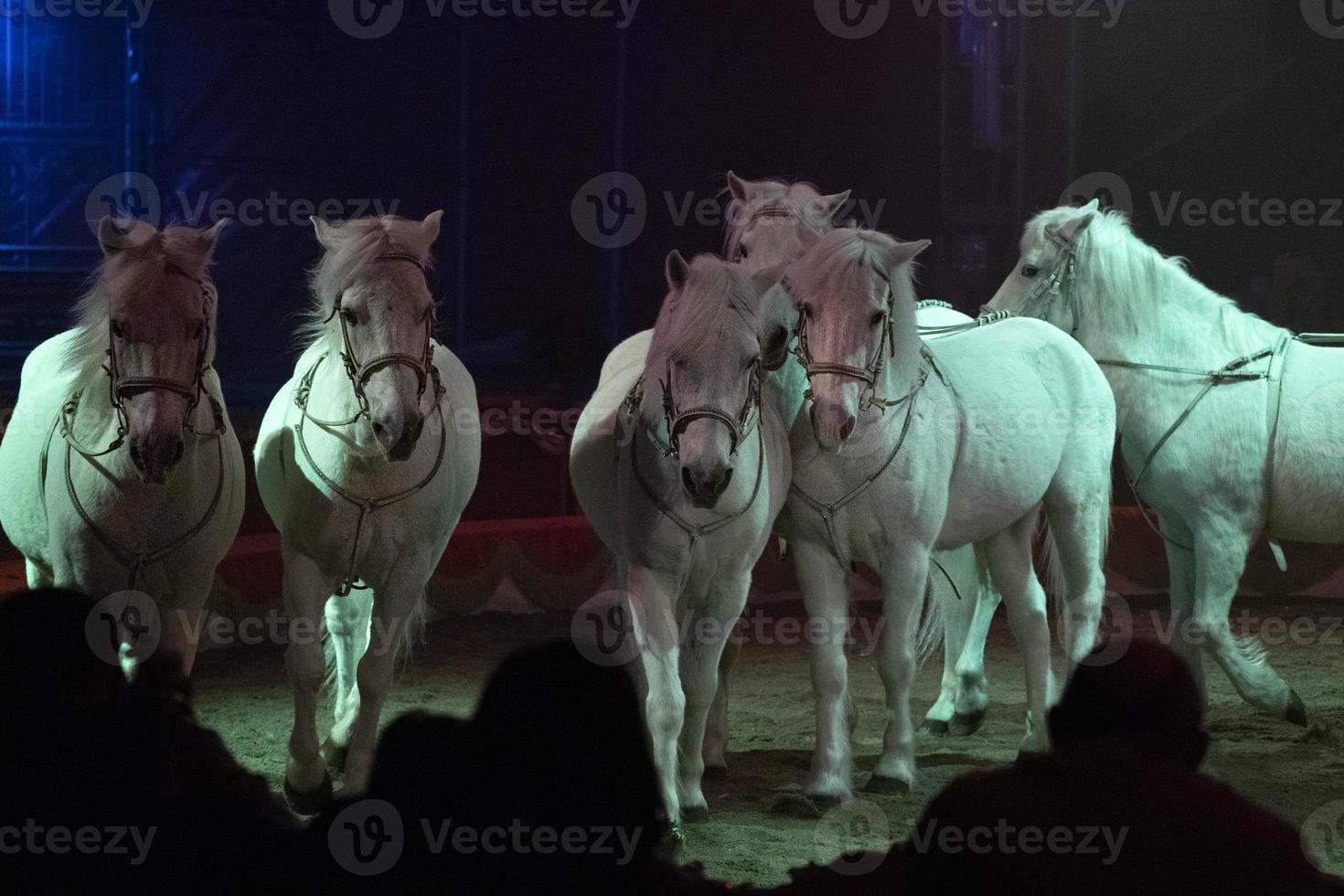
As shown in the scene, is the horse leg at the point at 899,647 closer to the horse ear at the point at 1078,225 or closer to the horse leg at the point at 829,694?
the horse leg at the point at 829,694

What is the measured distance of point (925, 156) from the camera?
11.9m

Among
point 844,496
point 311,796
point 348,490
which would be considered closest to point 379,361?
point 348,490

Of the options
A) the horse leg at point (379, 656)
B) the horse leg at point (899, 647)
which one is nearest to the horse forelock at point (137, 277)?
the horse leg at point (379, 656)

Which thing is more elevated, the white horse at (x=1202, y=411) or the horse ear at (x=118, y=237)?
the horse ear at (x=118, y=237)

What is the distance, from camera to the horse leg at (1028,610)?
228 inches

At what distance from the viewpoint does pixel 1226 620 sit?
19.4 ft

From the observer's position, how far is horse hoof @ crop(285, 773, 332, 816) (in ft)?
15.0

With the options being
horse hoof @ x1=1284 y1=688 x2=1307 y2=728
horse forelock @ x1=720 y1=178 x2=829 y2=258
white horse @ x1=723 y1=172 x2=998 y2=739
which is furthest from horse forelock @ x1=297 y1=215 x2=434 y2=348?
horse hoof @ x1=1284 y1=688 x2=1307 y2=728

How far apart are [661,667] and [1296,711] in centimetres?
323

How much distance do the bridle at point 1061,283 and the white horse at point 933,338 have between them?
363 millimetres

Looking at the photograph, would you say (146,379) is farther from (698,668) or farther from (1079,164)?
(1079,164)

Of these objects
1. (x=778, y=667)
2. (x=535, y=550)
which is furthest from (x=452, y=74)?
(x=778, y=667)

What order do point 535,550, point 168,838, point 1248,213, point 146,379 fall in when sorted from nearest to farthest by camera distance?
point 168,838 → point 146,379 → point 535,550 → point 1248,213

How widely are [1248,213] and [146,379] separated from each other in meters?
10.5
